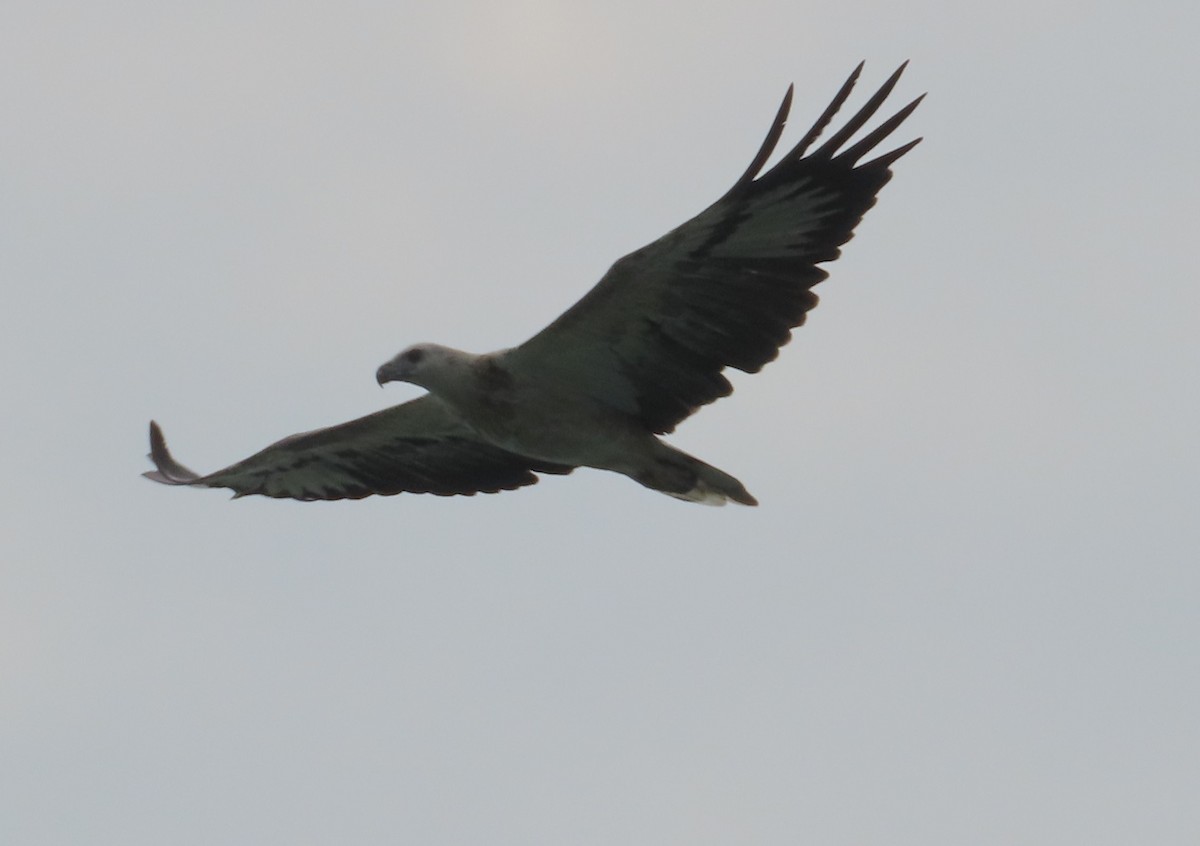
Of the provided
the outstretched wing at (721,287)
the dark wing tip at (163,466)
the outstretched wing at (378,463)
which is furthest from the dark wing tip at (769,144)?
the dark wing tip at (163,466)

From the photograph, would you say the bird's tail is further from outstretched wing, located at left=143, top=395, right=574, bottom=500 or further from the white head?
the white head

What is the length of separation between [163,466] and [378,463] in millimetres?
1666

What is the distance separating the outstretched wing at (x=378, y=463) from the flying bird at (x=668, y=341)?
0.11 ft

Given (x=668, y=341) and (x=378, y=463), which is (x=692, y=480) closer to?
(x=668, y=341)

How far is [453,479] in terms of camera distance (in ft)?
45.8

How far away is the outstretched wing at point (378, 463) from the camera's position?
535 inches

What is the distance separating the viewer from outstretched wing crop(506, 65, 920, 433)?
37.0 ft

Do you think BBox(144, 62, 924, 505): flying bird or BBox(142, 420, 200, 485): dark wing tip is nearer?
BBox(144, 62, 924, 505): flying bird

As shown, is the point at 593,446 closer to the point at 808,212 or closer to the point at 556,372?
the point at 556,372

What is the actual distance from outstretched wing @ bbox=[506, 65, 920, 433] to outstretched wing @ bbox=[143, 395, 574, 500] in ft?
4.68

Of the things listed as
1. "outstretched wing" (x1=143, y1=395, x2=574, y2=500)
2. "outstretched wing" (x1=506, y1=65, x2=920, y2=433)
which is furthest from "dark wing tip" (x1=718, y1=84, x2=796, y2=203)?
"outstretched wing" (x1=143, y1=395, x2=574, y2=500)

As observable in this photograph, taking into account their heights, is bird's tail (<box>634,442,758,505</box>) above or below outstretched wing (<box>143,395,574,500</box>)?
below

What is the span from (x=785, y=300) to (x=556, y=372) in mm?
1516

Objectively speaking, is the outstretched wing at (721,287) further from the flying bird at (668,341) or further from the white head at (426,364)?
the white head at (426,364)
